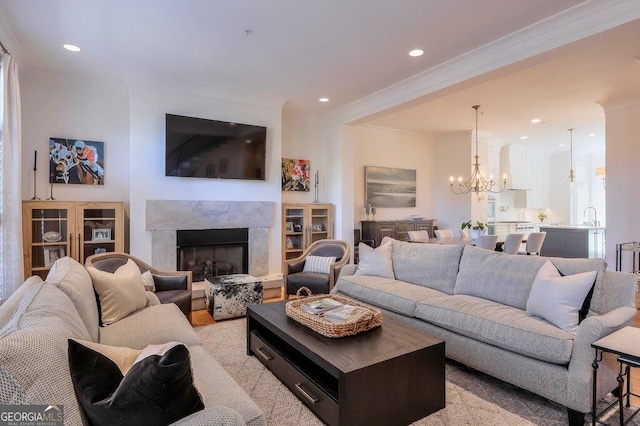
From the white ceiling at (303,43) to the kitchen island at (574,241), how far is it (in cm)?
267

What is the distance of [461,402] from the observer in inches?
89.3

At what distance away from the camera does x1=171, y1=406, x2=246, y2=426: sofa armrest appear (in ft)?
3.68

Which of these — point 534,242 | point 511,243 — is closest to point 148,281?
point 511,243

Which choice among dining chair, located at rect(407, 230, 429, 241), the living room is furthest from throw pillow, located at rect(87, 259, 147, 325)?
dining chair, located at rect(407, 230, 429, 241)

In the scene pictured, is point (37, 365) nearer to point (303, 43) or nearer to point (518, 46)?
point (303, 43)

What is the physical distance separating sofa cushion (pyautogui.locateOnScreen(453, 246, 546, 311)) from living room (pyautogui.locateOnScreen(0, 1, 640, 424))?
182 cm

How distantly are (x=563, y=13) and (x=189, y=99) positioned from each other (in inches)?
161

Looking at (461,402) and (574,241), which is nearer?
(461,402)

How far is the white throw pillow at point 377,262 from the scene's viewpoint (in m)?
3.83

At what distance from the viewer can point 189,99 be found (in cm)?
476

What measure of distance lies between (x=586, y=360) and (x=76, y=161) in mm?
5192

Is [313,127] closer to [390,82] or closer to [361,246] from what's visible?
[390,82]

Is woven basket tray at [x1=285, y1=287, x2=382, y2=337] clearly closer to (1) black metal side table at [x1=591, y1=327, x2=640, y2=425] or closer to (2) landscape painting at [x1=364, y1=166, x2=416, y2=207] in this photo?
(1) black metal side table at [x1=591, y1=327, x2=640, y2=425]

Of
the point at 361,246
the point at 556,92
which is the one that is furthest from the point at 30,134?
the point at 556,92
